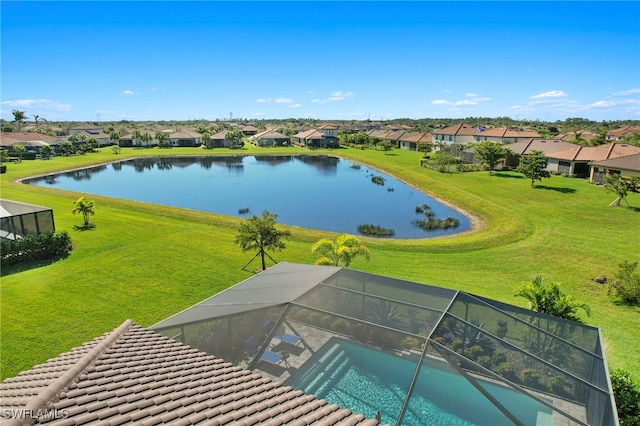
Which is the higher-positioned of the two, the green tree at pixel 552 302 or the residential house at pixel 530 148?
the residential house at pixel 530 148

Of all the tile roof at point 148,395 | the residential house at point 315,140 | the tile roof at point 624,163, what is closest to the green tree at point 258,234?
the tile roof at point 148,395

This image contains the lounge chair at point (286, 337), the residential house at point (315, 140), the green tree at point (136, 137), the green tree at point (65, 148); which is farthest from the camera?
the green tree at point (136, 137)

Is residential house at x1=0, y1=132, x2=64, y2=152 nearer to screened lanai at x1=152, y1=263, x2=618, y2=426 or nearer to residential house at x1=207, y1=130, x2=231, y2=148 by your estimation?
residential house at x1=207, y1=130, x2=231, y2=148

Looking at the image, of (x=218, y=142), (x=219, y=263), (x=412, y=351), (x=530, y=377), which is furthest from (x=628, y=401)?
(x=218, y=142)

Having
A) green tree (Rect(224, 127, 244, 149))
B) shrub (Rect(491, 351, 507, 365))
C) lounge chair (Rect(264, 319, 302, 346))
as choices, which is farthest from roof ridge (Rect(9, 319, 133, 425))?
green tree (Rect(224, 127, 244, 149))

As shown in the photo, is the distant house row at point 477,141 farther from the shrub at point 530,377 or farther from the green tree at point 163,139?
the shrub at point 530,377

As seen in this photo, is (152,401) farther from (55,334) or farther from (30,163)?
(30,163)

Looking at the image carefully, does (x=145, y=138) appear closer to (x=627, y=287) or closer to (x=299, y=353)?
(x=299, y=353)
